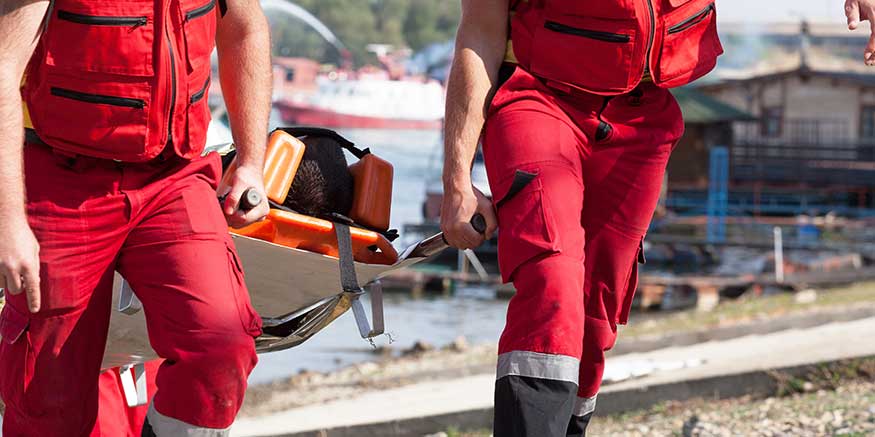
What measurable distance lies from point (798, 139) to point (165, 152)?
4849 centimetres

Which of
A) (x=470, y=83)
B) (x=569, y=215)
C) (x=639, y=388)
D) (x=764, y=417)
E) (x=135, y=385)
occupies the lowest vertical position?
(x=639, y=388)

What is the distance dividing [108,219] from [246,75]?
0.67 metres

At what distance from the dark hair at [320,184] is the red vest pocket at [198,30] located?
862 millimetres

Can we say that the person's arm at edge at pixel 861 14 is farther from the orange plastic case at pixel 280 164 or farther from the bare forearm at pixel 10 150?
the bare forearm at pixel 10 150

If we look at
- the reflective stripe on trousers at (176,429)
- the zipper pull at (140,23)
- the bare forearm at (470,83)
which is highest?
the zipper pull at (140,23)

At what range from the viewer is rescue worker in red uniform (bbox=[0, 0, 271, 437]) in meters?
3.04

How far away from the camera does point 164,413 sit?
3.12 metres

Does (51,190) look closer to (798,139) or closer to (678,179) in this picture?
(678,179)

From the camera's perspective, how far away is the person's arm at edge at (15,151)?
2893 millimetres

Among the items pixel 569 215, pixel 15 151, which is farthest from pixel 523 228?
pixel 15 151

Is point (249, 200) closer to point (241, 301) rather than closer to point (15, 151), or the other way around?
point (241, 301)

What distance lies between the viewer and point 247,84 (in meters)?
Result: 3.61

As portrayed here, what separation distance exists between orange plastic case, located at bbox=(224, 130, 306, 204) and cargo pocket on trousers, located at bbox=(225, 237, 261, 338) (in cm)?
77

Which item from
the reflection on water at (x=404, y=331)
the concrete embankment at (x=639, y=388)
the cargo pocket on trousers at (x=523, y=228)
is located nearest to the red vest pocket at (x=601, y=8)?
the cargo pocket on trousers at (x=523, y=228)
